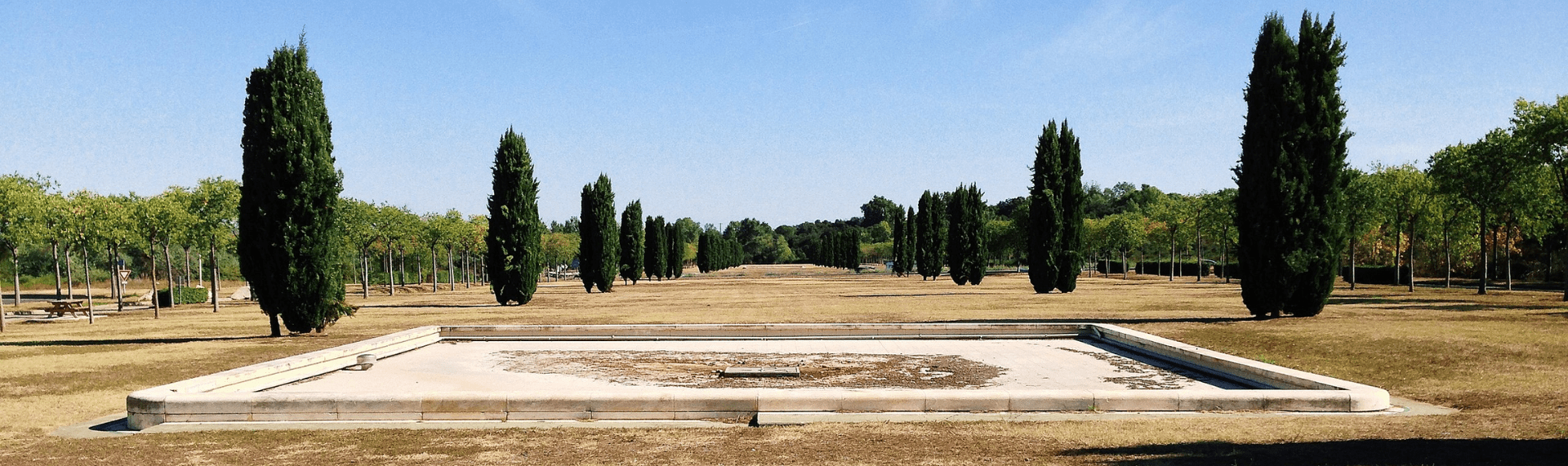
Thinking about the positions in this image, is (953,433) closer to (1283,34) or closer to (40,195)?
(1283,34)

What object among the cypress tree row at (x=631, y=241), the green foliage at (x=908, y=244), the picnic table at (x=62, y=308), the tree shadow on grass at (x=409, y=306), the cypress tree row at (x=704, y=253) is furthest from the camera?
the cypress tree row at (x=704, y=253)

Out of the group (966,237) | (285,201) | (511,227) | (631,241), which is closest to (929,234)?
(966,237)

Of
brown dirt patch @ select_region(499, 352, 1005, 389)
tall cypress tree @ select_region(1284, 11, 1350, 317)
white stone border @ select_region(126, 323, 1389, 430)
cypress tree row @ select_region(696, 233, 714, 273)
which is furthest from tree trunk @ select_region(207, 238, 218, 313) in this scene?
cypress tree row @ select_region(696, 233, 714, 273)

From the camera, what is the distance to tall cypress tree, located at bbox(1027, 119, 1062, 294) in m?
43.4

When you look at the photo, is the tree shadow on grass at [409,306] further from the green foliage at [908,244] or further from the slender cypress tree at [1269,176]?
the green foliage at [908,244]

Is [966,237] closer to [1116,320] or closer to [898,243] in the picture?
[898,243]

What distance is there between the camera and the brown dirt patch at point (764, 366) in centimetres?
1277

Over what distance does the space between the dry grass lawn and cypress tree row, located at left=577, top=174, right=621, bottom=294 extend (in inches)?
1108

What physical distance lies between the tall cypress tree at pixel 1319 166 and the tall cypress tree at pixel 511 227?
86.6 feet

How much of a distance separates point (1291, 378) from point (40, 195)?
3981cm

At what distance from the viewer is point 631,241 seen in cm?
6406

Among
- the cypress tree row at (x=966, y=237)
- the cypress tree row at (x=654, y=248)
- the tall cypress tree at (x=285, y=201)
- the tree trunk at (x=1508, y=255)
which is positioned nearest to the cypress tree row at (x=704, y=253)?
the cypress tree row at (x=654, y=248)

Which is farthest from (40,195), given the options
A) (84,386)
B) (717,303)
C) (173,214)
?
(84,386)

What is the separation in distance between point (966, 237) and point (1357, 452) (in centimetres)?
5080
